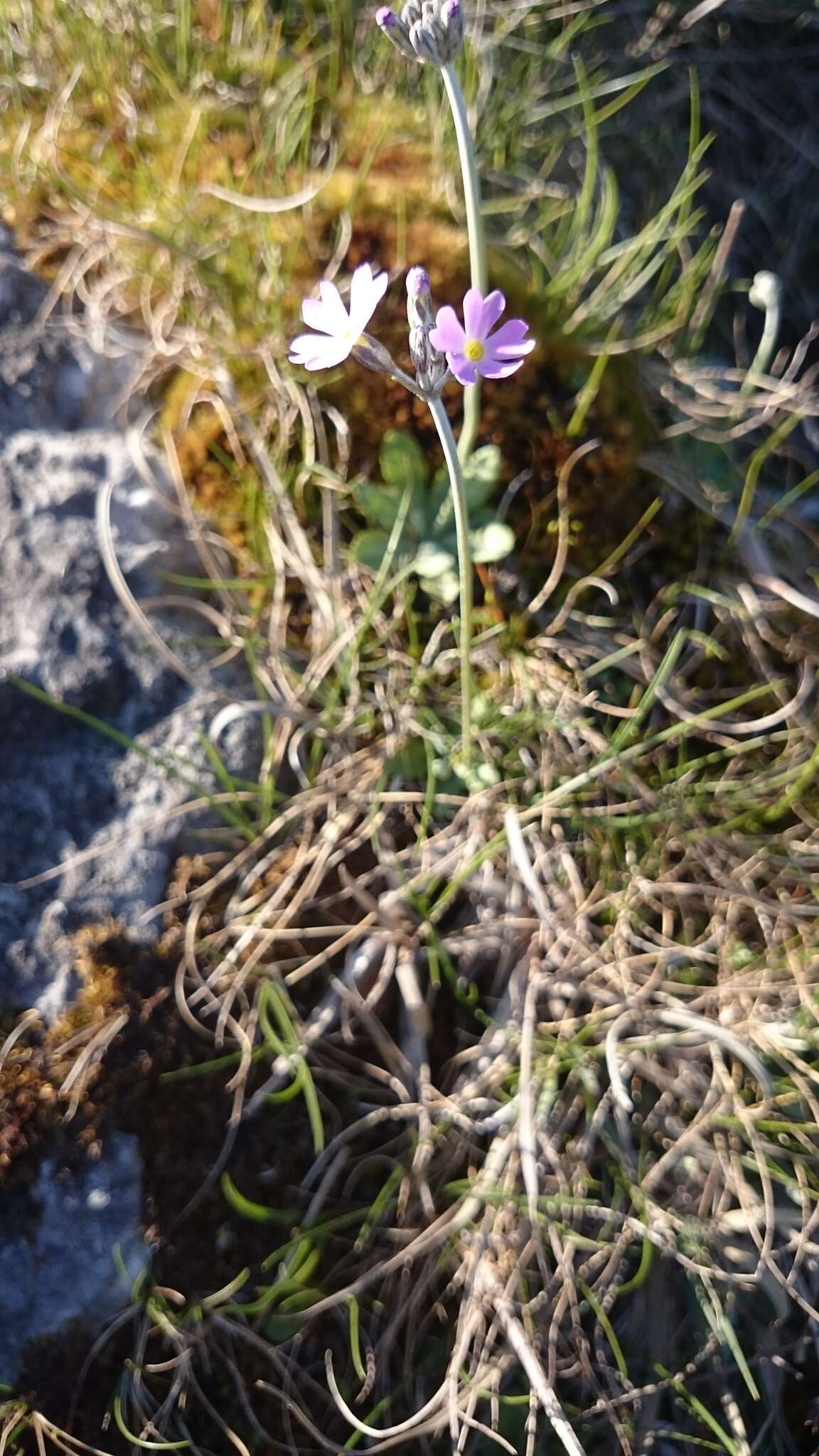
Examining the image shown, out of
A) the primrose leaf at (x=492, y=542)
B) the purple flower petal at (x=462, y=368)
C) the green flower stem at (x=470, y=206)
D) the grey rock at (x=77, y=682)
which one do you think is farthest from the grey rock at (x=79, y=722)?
the purple flower petal at (x=462, y=368)

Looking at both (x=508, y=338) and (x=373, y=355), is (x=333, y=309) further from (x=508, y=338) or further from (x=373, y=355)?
→ (x=508, y=338)

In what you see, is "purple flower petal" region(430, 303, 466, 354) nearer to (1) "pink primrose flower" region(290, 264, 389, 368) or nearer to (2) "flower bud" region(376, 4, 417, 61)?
(1) "pink primrose flower" region(290, 264, 389, 368)

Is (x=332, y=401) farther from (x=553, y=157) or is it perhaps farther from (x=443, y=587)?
(x=553, y=157)

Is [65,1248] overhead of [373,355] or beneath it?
beneath

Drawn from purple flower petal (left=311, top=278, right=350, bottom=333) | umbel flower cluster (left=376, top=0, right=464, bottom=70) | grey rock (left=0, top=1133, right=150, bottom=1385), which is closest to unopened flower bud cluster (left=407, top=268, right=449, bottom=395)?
purple flower petal (left=311, top=278, right=350, bottom=333)

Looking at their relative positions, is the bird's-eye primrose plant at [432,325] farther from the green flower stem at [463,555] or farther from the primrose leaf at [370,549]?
the primrose leaf at [370,549]

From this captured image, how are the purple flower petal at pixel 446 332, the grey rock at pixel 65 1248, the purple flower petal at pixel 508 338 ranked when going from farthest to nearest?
1. the grey rock at pixel 65 1248
2. the purple flower petal at pixel 508 338
3. the purple flower petal at pixel 446 332

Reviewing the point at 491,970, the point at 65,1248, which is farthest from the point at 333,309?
the point at 65,1248

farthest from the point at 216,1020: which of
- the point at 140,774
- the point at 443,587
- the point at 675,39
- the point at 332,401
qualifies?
the point at 675,39
